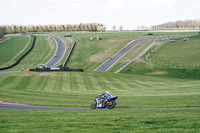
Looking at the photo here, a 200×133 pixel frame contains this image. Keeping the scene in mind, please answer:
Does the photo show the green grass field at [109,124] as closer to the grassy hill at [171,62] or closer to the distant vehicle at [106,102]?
the distant vehicle at [106,102]

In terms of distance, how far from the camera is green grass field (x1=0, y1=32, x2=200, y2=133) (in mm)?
17391

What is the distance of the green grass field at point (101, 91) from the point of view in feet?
57.1

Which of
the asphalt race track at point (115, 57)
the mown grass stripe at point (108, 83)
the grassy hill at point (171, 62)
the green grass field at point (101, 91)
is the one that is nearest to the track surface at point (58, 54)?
the green grass field at point (101, 91)

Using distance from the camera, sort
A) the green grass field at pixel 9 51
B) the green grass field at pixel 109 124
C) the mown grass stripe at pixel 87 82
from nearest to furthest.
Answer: the green grass field at pixel 109 124 → the mown grass stripe at pixel 87 82 → the green grass field at pixel 9 51

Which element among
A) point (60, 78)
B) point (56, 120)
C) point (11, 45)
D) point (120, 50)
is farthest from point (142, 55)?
point (56, 120)

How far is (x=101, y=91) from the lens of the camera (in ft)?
148

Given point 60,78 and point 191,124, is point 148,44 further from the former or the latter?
point 191,124

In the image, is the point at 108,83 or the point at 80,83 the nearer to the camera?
the point at 80,83

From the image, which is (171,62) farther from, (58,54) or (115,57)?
(58,54)

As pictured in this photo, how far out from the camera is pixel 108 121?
1822cm

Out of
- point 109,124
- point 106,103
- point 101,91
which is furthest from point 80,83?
point 109,124

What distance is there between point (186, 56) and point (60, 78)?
4749cm

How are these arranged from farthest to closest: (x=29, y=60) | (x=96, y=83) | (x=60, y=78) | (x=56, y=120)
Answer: (x=29, y=60), (x=60, y=78), (x=96, y=83), (x=56, y=120)

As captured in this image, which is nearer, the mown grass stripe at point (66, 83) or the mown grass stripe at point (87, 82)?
the mown grass stripe at point (66, 83)
